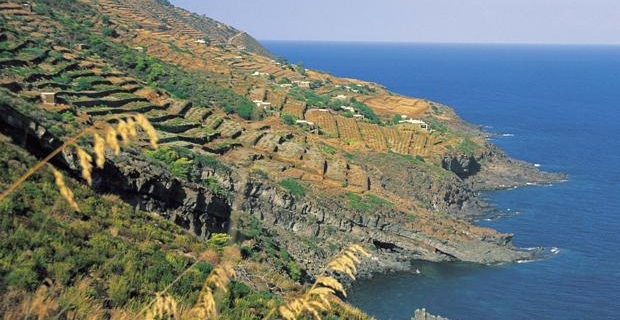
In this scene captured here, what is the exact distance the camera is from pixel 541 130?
10975 cm

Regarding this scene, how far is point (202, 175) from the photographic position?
A: 45.8m

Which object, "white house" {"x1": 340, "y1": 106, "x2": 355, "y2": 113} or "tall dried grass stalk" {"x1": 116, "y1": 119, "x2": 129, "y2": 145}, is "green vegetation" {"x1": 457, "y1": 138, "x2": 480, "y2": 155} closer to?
"white house" {"x1": 340, "y1": 106, "x2": 355, "y2": 113}

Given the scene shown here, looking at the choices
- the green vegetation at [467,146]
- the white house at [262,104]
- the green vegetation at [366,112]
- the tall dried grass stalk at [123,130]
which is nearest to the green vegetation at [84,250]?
the tall dried grass stalk at [123,130]

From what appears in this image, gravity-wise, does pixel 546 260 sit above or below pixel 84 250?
below

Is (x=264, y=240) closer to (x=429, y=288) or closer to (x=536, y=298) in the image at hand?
(x=429, y=288)

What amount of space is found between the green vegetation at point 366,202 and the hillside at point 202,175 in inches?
7.4

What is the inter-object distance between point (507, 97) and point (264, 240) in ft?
434

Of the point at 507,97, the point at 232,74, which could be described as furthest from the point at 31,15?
the point at 507,97

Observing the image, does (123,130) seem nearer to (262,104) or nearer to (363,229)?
(363,229)

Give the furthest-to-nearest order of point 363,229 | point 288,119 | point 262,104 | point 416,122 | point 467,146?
point 416,122 → point 467,146 → point 262,104 → point 288,119 → point 363,229

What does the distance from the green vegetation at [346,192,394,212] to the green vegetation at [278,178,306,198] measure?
4.72 metres

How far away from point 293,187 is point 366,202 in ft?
23.2

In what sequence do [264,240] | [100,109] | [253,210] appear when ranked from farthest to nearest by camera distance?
[253,210] < [100,109] < [264,240]

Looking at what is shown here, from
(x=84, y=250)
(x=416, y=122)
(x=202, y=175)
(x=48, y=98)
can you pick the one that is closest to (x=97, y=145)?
(x=84, y=250)
